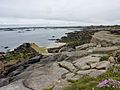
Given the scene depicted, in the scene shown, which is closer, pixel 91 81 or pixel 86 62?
pixel 91 81

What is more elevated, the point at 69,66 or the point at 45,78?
the point at 69,66

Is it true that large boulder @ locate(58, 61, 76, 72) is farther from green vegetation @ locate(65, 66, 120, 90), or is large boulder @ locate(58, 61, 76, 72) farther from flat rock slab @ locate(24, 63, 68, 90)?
green vegetation @ locate(65, 66, 120, 90)

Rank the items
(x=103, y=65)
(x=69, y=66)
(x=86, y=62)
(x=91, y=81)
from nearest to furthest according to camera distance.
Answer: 1. (x=91, y=81)
2. (x=103, y=65)
3. (x=86, y=62)
4. (x=69, y=66)

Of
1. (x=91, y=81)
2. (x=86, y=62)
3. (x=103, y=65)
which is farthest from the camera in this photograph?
(x=86, y=62)

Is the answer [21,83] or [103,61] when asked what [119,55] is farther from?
[21,83]

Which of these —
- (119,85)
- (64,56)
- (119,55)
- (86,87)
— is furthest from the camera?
(64,56)

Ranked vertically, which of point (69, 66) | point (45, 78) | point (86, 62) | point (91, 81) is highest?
point (91, 81)

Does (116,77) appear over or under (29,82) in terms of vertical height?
over

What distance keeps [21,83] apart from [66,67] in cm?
294

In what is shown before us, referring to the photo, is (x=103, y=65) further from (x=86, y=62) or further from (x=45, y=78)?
(x=45, y=78)

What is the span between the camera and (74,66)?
59.5 ft

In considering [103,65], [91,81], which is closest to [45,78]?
[103,65]

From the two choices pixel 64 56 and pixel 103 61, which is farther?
pixel 64 56

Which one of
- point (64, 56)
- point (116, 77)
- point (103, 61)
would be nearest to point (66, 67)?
point (103, 61)
